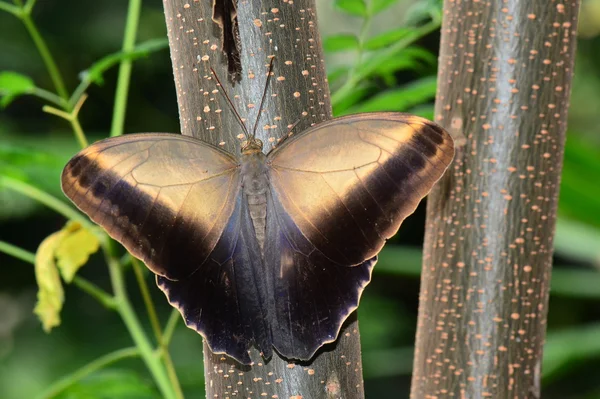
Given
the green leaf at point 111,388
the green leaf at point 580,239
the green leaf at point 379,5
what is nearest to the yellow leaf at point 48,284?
the green leaf at point 111,388

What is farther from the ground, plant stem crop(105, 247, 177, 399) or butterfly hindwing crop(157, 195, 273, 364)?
butterfly hindwing crop(157, 195, 273, 364)

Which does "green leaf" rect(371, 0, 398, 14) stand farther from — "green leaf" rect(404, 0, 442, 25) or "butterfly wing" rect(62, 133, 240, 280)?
"butterfly wing" rect(62, 133, 240, 280)

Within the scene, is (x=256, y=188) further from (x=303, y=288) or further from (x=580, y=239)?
(x=580, y=239)

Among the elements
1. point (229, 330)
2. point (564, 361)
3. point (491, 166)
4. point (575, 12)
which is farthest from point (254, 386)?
point (564, 361)

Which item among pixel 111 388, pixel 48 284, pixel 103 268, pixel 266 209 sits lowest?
pixel 103 268

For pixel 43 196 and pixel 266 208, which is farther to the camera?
pixel 43 196

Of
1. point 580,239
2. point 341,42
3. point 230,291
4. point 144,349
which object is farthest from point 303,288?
point 580,239

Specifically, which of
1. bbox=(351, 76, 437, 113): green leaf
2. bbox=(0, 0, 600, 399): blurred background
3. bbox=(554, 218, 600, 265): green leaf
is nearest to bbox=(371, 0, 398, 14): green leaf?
bbox=(351, 76, 437, 113): green leaf
